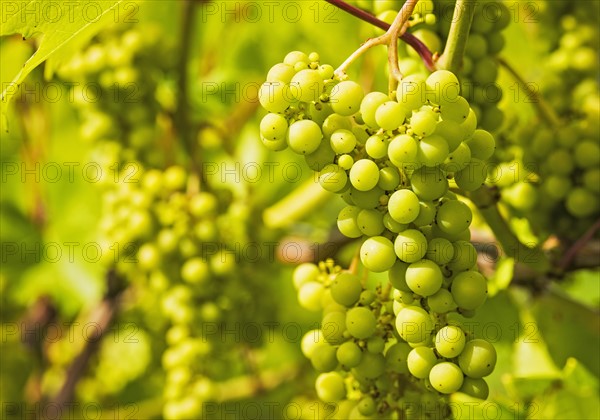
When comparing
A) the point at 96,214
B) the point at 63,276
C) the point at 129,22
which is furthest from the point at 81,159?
the point at 129,22

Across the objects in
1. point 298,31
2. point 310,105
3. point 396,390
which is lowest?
point 298,31

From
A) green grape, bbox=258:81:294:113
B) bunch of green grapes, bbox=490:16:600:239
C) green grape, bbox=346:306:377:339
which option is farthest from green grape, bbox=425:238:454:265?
bunch of green grapes, bbox=490:16:600:239

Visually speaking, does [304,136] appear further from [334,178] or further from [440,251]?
[440,251]

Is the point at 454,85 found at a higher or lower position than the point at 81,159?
higher

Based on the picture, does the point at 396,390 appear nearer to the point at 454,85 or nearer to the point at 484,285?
the point at 484,285

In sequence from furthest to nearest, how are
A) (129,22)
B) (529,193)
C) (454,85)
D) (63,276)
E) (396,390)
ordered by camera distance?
(63,276) < (129,22) < (529,193) < (396,390) < (454,85)

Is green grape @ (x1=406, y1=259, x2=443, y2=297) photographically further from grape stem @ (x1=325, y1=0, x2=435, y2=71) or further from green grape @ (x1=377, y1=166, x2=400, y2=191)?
grape stem @ (x1=325, y1=0, x2=435, y2=71)

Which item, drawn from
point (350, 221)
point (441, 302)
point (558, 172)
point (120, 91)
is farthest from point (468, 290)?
point (120, 91)

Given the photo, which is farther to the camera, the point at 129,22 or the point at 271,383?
the point at 271,383
